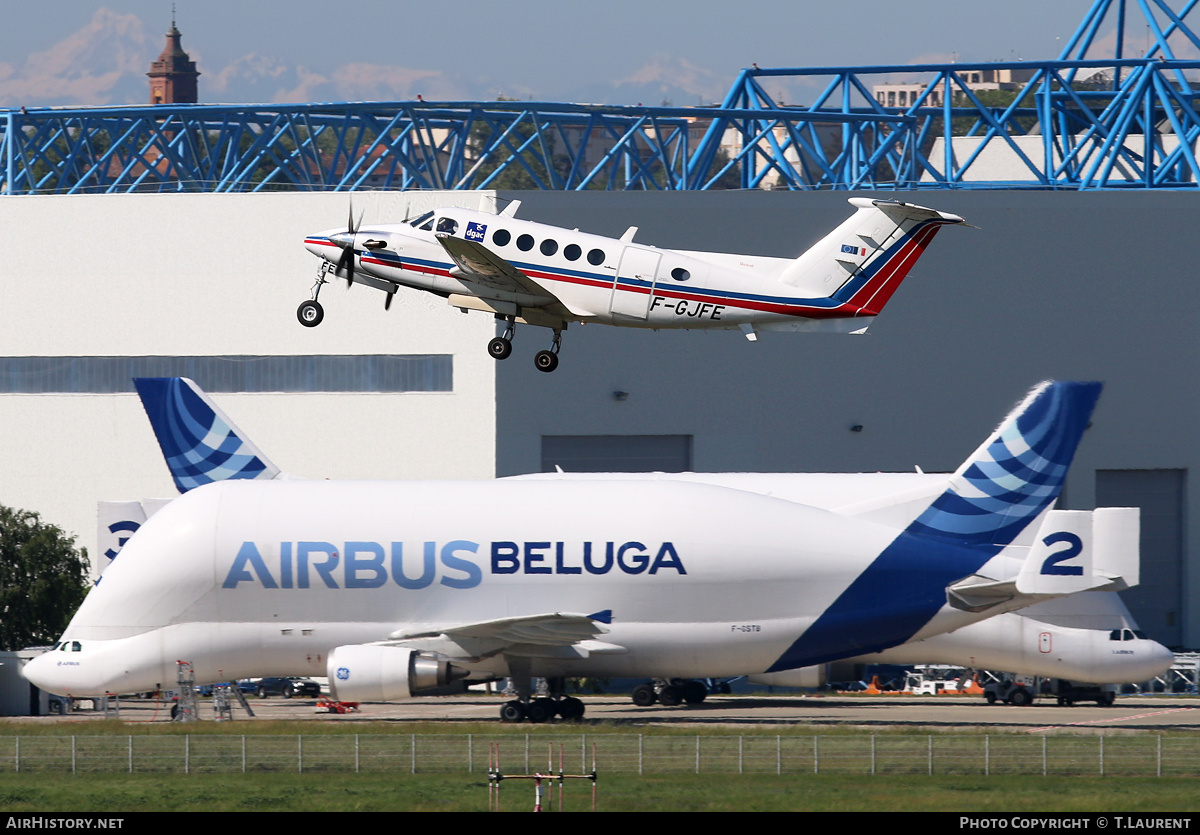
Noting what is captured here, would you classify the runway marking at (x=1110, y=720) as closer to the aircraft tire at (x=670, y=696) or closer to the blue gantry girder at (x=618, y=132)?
the aircraft tire at (x=670, y=696)

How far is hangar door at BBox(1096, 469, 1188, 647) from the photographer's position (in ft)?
304

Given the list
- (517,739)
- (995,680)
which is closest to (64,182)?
(995,680)

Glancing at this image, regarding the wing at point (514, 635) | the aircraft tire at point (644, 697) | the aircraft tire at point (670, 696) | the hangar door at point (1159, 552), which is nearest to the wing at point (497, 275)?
the wing at point (514, 635)

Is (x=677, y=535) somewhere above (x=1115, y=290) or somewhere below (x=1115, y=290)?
below

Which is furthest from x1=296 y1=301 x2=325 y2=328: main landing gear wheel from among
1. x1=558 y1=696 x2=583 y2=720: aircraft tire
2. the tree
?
the tree

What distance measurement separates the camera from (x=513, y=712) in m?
56.7

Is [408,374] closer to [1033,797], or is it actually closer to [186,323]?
[186,323]

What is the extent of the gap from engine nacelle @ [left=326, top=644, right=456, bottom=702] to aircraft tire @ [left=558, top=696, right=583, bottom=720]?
17.2ft

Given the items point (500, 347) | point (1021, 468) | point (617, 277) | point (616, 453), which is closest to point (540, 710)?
point (1021, 468)

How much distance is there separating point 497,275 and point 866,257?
317 inches

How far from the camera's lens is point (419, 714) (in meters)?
63.0

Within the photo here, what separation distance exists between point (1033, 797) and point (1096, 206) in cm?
5745

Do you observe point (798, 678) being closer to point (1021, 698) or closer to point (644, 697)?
point (644, 697)

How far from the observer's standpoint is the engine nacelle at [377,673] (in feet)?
173
